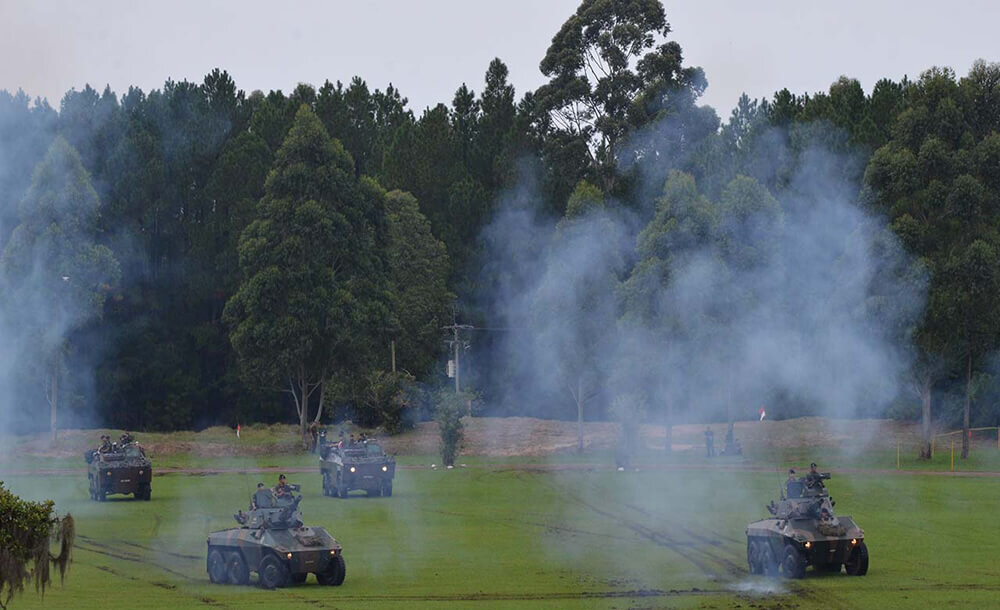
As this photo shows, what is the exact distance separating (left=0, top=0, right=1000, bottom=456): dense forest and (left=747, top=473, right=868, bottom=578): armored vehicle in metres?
30.3

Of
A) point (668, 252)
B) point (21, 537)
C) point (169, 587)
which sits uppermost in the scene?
point (668, 252)

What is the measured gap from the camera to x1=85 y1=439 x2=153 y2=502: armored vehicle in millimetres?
56156

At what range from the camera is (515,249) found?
341ft

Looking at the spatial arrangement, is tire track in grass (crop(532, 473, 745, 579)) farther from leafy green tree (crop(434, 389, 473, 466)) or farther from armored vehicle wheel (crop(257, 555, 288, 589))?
leafy green tree (crop(434, 389, 473, 466))

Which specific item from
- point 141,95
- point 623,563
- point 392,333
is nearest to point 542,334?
point 392,333

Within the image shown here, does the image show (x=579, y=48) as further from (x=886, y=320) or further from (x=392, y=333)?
(x=886, y=320)

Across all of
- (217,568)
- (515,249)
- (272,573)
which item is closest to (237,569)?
(217,568)

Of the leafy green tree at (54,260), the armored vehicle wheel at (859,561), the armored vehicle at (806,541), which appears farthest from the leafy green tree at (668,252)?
the armored vehicle wheel at (859,561)

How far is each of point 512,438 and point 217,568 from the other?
194 feet

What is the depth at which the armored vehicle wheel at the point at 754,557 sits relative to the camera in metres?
34.1

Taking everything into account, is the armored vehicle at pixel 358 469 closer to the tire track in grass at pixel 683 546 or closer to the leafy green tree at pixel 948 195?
the tire track in grass at pixel 683 546

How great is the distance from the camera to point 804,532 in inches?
1299

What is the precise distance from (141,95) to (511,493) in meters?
62.4

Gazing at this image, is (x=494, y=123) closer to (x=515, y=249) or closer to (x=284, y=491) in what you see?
(x=515, y=249)
